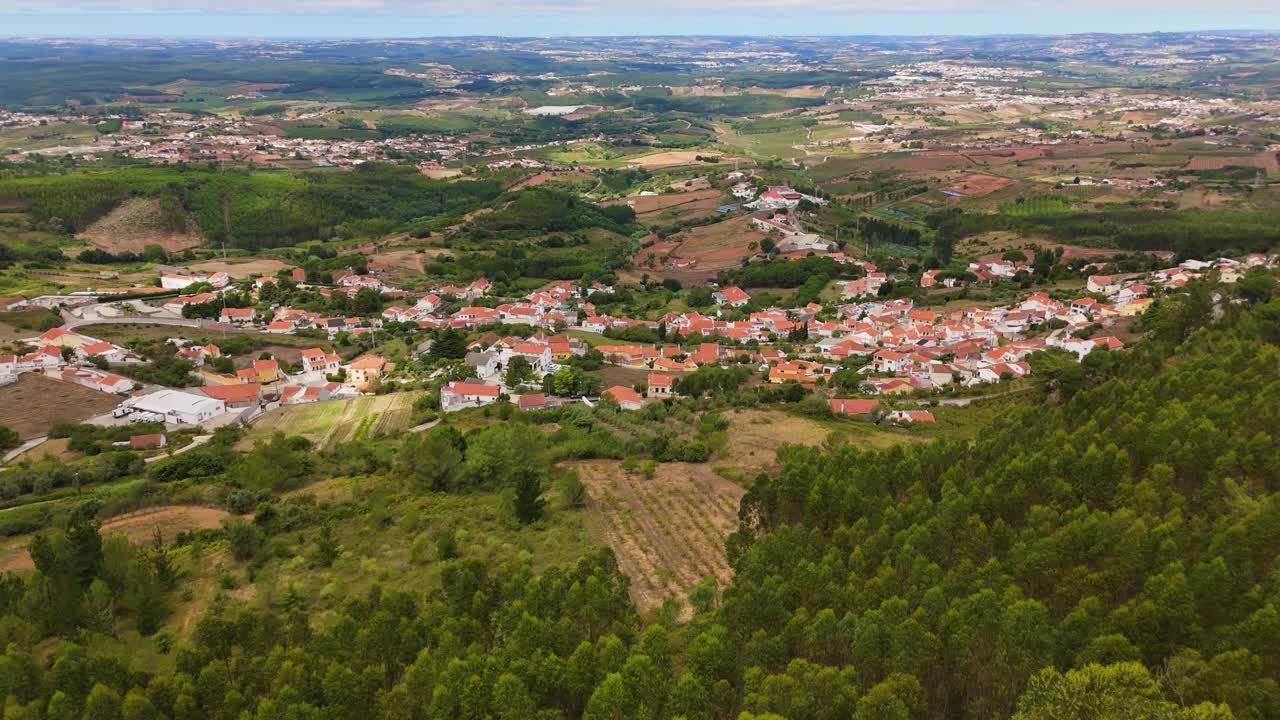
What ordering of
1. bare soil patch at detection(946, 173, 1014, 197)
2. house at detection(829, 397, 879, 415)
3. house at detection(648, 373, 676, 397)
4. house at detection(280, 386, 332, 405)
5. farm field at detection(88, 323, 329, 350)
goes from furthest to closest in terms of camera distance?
bare soil patch at detection(946, 173, 1014, 197), farm field at detection(88, 323, 329, 350), house at detection(280, 386, 332, 405), house at detection(648, 373, 676, 397), house at detection(829, 397, 879, 415)

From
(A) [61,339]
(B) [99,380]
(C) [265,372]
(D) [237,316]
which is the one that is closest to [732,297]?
(C) [265,372]

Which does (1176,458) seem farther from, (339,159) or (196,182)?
(339,159)

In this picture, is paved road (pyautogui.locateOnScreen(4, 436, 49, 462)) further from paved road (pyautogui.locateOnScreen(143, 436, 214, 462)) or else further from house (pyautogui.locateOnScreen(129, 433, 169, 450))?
paved road (pyautogui.locateOnScreen(143, 436, 214, 462))

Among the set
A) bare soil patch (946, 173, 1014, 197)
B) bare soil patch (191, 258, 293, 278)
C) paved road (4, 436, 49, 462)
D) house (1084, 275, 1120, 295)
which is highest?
bare soil patch (946, 173, 1014, 197)

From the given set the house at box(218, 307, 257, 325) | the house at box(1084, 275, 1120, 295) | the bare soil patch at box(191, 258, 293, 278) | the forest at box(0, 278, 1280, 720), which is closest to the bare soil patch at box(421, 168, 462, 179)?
the bare soil patch at box(191, 258, 293, 278)

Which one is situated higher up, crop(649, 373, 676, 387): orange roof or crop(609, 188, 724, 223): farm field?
crop(609, 188, 724, 223): farm field

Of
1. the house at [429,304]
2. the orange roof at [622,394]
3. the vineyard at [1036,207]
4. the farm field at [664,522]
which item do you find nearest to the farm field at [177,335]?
the house at [429,304]

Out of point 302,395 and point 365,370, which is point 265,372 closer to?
point 302,395

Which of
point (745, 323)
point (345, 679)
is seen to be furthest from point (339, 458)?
point (745, 323)
